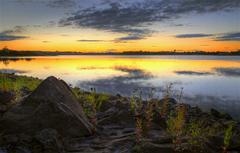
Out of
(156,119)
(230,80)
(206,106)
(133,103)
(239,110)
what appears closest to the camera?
(156,119)

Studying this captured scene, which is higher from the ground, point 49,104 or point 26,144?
point 49,104

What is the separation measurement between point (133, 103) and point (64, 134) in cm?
307

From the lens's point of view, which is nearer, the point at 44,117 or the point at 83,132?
the point at 44,117

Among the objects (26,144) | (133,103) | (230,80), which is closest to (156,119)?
(133,103)

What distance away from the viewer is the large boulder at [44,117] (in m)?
8.77

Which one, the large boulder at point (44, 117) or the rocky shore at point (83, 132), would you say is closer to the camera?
the rocky shore at point (83, 132)

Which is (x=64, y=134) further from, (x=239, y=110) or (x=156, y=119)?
(x=239, y=110)

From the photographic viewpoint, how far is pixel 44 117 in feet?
29.1

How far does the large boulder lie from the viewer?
28.8 feet

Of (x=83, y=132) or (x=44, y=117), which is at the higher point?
(x=44, y=117)

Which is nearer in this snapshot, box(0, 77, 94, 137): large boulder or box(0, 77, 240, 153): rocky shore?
box(0, 77, 240, 153): rocky shore

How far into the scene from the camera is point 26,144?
7.61 metres

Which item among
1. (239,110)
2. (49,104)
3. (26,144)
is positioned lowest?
(239,110)

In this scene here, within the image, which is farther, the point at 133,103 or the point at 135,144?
the point at 133,103
